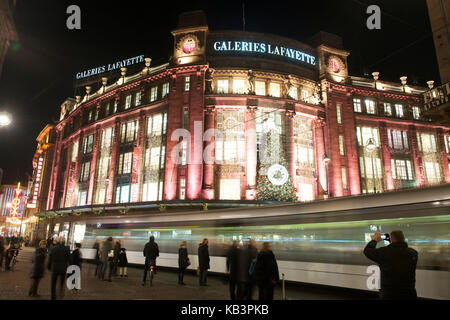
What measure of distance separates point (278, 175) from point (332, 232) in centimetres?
2071

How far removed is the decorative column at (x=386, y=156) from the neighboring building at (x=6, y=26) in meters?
38.3

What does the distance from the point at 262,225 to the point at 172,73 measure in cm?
2594

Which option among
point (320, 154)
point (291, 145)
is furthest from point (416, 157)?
point (291, 145)

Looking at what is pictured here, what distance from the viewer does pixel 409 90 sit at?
4269cm

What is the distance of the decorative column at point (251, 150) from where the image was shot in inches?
1233

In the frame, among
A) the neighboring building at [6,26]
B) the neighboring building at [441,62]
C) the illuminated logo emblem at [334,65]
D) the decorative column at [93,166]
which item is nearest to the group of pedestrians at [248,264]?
the neighboring building at [6,26]

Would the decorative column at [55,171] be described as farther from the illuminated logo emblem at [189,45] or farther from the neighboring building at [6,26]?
the neighboring building at [6,26]

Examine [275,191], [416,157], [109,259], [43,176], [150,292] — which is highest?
[43,176]

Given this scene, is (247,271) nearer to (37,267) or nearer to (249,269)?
(249,269)

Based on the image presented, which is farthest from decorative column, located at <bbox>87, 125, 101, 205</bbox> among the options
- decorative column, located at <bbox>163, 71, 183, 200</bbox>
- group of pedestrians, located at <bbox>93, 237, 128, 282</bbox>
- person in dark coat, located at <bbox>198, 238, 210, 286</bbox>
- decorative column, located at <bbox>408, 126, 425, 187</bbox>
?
decorative column, located at <bbox>408, 126, 425, 187</bbox>

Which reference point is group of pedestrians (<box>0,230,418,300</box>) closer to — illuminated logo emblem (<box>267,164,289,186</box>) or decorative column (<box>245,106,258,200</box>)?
decorative column (<box>245,106,258,200</box>)

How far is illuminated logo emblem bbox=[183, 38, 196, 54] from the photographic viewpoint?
35125 mm

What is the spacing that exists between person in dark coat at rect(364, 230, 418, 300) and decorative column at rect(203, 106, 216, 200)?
2643cm

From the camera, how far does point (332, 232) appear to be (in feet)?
36.7
